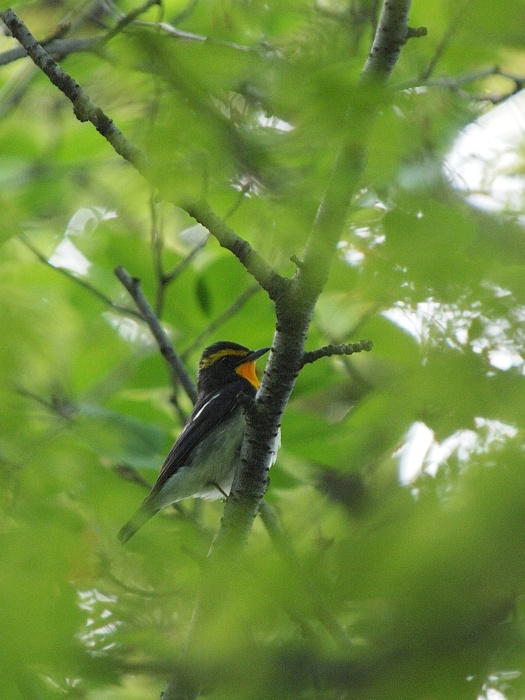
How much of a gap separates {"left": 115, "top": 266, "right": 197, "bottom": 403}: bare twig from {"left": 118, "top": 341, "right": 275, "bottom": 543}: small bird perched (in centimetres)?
55

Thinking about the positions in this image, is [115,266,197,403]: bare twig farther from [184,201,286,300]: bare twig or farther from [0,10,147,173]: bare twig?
[0,10,147,173]: bare twig

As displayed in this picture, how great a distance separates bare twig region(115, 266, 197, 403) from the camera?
211 inches

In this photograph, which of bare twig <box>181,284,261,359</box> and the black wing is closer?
bare twig <box>181,284,261,359</box>

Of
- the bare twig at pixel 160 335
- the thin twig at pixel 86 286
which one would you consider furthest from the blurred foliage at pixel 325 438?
the thin twig at pixel 86 286

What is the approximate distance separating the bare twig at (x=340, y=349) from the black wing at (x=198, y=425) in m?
2.46

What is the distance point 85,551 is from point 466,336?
100cm

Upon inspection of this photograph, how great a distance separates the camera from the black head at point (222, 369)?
7012mm

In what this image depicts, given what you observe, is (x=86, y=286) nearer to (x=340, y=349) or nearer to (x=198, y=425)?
(x=198, y=425)

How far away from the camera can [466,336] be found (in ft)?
5.93

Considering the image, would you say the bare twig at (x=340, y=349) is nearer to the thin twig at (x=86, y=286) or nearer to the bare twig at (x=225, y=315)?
the bare twig at (x=225, y=315)

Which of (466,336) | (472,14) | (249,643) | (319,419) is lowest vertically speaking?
(249,643)

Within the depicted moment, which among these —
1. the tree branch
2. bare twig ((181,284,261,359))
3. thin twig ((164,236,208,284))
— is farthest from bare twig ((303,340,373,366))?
thin twig ((164,236,208,284))

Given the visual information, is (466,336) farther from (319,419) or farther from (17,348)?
(319,419)

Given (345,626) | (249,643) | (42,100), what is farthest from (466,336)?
(42,100)
